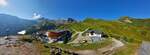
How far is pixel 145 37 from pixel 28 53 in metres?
115

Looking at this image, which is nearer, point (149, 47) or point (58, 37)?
point (149, 47)

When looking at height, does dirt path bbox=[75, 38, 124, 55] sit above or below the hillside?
below

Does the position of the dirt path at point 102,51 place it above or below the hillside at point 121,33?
→ below

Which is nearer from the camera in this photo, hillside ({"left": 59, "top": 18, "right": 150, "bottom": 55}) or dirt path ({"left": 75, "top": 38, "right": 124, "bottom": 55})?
dirt path ({"left": 75, "top": 38, "right": 124, "bottom": 55})

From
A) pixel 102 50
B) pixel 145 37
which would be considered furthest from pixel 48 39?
pixel 145 37

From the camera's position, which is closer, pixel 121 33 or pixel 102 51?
pixel 102 51

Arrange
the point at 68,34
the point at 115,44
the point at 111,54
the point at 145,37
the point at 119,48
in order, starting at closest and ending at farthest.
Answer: the point at 111,54
the point at 119,48
the point at 115,44
the point at 68,34
the point at 145,37

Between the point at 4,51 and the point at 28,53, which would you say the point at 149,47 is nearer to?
the point at 28,53

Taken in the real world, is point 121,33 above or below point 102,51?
above

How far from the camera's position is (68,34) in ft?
349

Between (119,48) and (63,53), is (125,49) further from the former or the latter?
(63,53)

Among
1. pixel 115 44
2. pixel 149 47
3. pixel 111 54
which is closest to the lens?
pixel 149 47

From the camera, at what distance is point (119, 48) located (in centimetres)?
7269

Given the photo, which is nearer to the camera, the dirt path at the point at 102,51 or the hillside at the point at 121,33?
the dirt path at the point at 102,51
